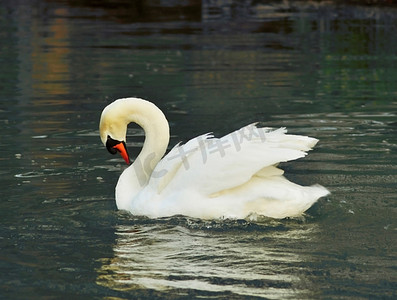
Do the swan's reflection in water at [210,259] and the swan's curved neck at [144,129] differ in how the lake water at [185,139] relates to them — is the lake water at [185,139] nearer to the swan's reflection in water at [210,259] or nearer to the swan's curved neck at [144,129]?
the swan's reflection in water at [210,259]

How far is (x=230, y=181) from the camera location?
739cm

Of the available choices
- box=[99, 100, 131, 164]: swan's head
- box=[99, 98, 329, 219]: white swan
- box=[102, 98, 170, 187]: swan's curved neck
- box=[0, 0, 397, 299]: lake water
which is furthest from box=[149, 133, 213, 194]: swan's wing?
box=[99, 100, 131, 164]: swan's head

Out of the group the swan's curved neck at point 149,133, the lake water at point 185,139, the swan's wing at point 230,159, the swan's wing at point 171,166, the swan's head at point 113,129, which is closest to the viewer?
the lake water at point 185,139

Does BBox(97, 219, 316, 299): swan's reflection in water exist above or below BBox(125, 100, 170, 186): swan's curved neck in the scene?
below

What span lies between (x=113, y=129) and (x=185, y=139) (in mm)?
3200

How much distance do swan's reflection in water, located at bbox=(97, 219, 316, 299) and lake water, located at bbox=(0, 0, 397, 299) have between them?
1 centimetres

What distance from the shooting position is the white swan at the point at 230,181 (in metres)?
7.38

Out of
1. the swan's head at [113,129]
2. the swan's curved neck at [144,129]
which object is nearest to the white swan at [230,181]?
the swan's curved neck at [144,129]

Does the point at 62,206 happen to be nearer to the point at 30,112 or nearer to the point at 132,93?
the point at 30,112

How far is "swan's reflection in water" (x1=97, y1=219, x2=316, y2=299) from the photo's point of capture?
20.2 ft

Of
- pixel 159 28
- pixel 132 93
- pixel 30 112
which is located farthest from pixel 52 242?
pixel 159 28

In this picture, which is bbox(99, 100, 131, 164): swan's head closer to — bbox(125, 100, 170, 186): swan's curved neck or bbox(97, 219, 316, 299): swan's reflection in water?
bbox(125, 100, 170, 186): swan's curved neck

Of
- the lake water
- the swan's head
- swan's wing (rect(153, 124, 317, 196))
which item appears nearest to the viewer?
the lake water

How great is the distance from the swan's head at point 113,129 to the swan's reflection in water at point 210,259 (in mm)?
990
